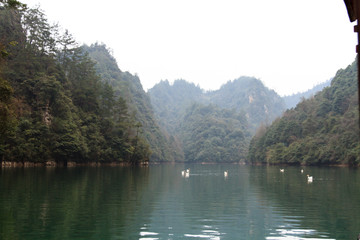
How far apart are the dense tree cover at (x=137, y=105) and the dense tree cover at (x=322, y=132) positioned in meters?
32.3

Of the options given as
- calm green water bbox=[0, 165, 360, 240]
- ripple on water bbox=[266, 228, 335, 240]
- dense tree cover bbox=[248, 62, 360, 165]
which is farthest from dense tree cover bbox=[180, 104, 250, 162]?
ripple on water bbox=[266, 228, 335, 240]

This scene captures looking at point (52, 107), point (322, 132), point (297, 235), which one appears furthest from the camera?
point (322, 132)

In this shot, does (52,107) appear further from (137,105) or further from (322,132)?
(137,105)

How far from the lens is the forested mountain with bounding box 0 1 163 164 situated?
191 ft

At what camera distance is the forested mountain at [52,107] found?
2287 inches

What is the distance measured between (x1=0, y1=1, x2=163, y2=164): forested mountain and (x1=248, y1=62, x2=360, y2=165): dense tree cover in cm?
3661

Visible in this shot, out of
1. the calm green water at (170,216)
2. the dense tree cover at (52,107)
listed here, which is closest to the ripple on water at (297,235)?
the calm green water at (170,216)

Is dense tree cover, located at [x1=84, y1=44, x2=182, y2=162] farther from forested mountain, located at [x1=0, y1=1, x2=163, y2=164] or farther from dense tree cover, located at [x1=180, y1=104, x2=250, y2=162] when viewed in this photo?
forested mountain, located at [x1=0, y1=1, x2=163, y2=164]

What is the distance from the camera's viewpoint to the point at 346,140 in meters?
80.6

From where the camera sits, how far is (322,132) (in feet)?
324

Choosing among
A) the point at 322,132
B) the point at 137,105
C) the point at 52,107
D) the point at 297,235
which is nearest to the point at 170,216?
the point at 297,235

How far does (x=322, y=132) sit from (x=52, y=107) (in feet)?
209

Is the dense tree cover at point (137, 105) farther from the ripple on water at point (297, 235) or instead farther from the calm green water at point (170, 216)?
→ the ripple on water at point (297, 235)

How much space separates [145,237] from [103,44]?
18261 cm
